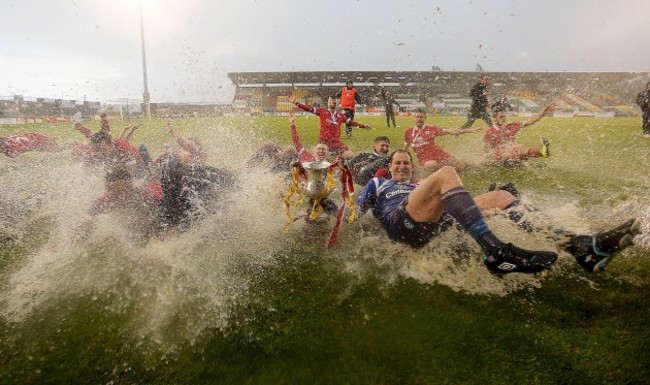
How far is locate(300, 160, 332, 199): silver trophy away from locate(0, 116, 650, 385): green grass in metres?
0.72

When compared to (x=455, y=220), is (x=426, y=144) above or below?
above

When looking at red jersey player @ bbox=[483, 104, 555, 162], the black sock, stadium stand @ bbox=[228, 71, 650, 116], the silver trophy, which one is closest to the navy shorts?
the black sock

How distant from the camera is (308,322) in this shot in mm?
2932

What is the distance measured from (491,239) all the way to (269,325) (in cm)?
178

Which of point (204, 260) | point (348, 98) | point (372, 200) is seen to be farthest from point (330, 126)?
point (204, 260)

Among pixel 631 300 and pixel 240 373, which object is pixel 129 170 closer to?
pixel 240 373

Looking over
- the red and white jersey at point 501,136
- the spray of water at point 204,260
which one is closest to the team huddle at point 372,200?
the spray of water at point 204,260

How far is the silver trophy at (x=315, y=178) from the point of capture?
3572 millimetres

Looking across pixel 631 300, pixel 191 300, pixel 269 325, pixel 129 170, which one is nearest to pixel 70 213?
pixel 129 170

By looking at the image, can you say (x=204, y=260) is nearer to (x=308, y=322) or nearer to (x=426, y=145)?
(x=308, y=322)

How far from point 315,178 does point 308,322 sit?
133cm

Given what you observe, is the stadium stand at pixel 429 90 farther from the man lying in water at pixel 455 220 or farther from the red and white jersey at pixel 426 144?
the man lying in water at pixel 455 220

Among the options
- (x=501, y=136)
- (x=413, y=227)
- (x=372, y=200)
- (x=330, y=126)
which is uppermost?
(x=330, y=126)

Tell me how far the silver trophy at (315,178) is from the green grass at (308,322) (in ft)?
2.38
